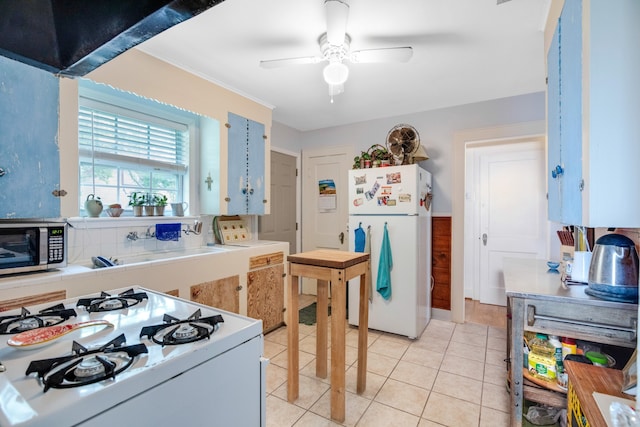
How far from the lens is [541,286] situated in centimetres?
161

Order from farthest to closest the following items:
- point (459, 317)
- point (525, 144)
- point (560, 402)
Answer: point (525, 144)
point (459, 317)
point (560, 402)

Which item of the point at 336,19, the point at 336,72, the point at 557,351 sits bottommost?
the point at 557,351

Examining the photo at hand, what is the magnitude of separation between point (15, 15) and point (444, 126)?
3470mm

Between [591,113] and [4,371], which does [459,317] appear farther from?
[4,371]

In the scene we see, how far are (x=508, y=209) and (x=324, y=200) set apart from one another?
2369 mm

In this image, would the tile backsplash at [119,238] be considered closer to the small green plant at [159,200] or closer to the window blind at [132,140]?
the small green plant at [159,200]

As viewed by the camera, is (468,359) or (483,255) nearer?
(468,359)

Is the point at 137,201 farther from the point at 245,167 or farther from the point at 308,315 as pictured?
the point at 308,315

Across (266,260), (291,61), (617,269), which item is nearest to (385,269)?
(266,260)

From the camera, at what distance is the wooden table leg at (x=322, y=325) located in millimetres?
2057

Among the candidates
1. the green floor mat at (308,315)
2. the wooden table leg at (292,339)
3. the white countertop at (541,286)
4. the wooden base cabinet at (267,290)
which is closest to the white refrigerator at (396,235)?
the green floor mat at (308,315)

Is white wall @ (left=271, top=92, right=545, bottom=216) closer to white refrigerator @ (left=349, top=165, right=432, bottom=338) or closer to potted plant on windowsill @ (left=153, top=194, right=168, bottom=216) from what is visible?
white refrigerator @ (left=349, top=165, right=432, bottom=338)

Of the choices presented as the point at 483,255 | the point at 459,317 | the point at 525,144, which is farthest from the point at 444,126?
the point at 459,317

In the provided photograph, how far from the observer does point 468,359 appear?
8.18 feet
